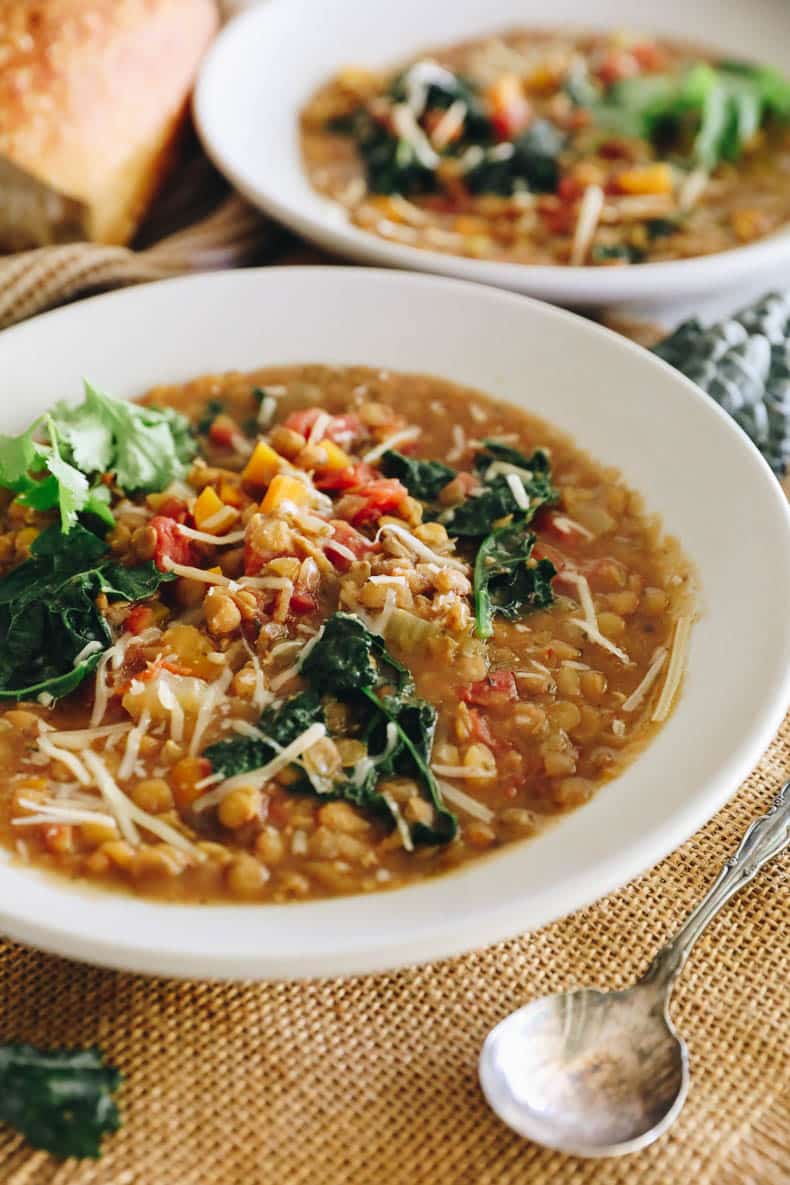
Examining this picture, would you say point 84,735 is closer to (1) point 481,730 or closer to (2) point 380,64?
(1) point 481,730

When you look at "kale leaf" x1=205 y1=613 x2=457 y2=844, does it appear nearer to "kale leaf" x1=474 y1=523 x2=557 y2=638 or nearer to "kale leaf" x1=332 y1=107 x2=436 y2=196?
"kale leaf" x1=474 y1=523 x2=557 y2=638

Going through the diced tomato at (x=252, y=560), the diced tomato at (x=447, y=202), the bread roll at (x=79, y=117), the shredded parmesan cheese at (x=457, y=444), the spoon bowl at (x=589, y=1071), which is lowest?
the spoon bowl at (x=589, y=1071)

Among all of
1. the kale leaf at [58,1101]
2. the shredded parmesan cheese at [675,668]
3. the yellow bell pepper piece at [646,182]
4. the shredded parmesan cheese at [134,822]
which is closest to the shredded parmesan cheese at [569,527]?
the shredded parmesan cheese at [675,668]

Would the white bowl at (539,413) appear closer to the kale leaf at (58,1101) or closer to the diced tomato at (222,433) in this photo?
the kale leaf at (58,1101)

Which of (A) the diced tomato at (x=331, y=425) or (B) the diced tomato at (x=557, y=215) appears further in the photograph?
(B) the diced tomato at (x=557, y=215)

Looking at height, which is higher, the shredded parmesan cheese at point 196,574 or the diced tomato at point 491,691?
the shredded parmesan cheese at point 196,574
